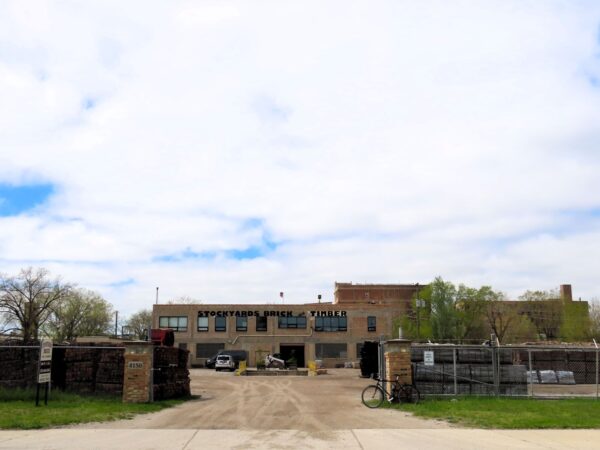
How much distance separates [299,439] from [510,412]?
676 centimetres

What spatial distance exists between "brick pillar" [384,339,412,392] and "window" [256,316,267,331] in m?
54.3

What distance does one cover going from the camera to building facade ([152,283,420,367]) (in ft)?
236

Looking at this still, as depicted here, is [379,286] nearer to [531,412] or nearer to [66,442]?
[531,412]

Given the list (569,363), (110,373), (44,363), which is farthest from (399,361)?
(569,363)

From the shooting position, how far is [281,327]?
73000 millimetres

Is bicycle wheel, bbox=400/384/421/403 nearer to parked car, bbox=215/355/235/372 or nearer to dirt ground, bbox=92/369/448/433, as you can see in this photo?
dirt ground, bbox=92/369/448/433

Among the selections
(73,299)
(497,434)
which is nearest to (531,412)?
(497,434)

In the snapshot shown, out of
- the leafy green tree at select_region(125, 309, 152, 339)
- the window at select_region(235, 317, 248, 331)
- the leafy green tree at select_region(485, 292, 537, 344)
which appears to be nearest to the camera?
the leafy green tree at select_region(485, 292, 537, 344)

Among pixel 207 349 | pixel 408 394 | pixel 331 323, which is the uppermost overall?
pixel 331 323

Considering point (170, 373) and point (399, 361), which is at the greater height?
point (399, 361)

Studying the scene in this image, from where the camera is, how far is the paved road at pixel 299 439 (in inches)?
449

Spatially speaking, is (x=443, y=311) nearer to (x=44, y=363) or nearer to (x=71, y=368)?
(x=71, y=368)

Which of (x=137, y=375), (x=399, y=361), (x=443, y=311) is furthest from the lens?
(x=443, y=311)

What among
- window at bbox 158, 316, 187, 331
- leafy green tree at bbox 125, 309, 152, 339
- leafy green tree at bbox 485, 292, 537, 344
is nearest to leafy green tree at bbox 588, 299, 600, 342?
leafy green tree at bbox 485, 292, 537, 344
